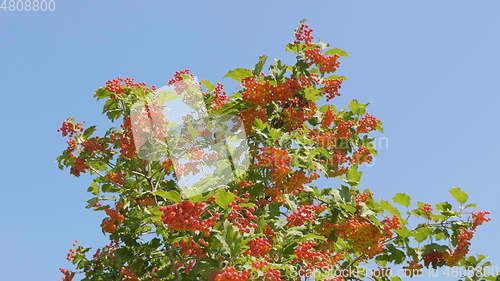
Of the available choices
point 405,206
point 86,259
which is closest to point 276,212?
point 405,206

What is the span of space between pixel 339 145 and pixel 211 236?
4.52 meters

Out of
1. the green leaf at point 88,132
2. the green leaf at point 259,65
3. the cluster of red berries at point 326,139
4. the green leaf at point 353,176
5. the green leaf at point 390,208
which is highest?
the green leaf at point 259,65

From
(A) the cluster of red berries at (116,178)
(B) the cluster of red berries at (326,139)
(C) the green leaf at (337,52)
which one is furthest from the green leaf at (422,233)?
(A) the cluster of red berries at (116,178)

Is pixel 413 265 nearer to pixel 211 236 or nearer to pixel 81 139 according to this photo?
pixel 211 236

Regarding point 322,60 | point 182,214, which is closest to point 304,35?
point 322,60

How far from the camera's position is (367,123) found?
9680 mm

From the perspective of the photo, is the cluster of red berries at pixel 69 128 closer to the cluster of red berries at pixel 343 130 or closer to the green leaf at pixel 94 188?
the green leaf at pixel 94 188

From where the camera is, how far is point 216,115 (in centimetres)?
877

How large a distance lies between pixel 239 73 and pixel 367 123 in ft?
9.49

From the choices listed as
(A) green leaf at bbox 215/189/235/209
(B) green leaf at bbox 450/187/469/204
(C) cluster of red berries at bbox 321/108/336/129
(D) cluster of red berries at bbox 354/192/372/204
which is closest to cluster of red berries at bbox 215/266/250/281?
Result: (A) green leaf at bbox 215/189/235/209

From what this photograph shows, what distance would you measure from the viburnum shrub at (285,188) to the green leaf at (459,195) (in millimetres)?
20

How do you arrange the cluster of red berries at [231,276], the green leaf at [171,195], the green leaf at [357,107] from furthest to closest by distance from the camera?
the green leaf at [357,107], the green leaf at [171,195], the cluster of red berries at [231,276]

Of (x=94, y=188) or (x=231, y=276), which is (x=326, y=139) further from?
(x=94, y=188)

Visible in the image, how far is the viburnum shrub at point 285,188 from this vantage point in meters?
7.44
